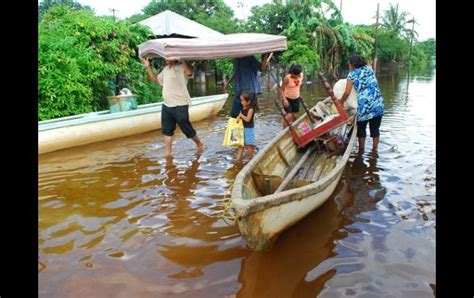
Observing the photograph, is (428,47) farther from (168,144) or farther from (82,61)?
(168,144)

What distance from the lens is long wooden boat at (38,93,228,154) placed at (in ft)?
22.5

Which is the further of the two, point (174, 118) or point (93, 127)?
point (93, 127)

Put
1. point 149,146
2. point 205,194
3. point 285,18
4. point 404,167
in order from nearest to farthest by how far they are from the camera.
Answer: point 205,194
point 404,167
point 149,146
point 285,18

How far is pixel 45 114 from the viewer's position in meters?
7.91

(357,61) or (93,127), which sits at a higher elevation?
(357,61)

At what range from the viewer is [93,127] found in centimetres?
750

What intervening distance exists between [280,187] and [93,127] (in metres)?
5.08

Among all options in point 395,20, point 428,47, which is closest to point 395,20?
point 395,20

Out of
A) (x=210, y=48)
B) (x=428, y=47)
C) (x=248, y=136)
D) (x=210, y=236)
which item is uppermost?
(x=428, y=47)

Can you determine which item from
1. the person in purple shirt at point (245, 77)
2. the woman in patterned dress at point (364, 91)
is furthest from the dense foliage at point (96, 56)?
the woman in patterned dress at point (364, 91)

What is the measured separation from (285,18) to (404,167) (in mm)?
16344
